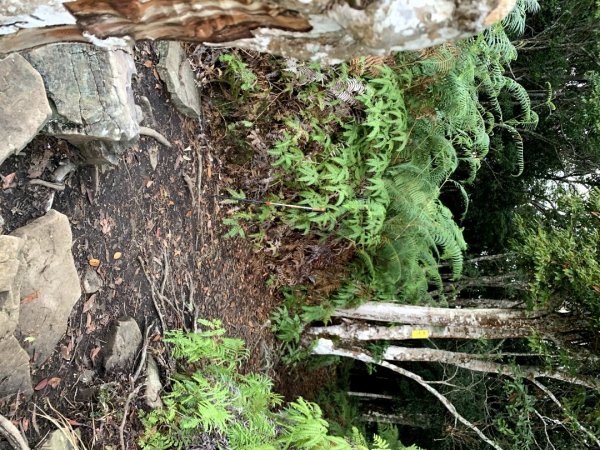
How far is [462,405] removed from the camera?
7781 millimetres

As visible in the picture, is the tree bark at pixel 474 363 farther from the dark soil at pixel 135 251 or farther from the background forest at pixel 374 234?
the dark soil at pixel 135 251

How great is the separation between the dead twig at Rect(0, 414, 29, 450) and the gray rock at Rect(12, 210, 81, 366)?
1.25ft

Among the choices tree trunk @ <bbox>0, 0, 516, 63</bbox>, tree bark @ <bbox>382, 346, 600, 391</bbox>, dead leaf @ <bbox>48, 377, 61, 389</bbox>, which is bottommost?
tree bark @ <bbox>382, 346, 600, 391</bbox>

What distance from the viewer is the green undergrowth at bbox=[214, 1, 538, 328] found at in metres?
5.19

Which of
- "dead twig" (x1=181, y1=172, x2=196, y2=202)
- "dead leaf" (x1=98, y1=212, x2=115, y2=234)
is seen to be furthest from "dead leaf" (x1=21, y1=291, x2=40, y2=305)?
"dead twig" (x1=181, y1=172, x2=196, y2=202)

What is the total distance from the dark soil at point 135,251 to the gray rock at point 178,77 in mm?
85

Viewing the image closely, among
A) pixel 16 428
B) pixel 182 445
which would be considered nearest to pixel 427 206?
pixel 182 445

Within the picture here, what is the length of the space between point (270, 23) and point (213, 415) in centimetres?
271

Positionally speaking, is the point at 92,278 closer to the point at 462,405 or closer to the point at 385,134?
the point at 385,134

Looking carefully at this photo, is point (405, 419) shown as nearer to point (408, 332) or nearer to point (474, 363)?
point (474, 363)

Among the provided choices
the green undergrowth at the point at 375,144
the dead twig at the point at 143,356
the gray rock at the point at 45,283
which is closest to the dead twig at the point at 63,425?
the gray rock at the point at 45,283

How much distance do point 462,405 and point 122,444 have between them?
569 cm

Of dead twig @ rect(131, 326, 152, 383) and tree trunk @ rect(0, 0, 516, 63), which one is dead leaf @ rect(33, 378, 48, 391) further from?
tree trunk @ rect(0, 0, 516, 63)

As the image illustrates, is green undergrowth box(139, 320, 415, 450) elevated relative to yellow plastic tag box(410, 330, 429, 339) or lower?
elevated
